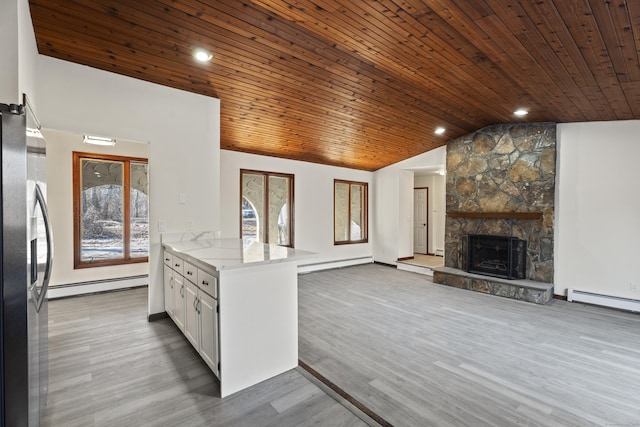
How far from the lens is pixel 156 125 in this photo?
3531 millimetres

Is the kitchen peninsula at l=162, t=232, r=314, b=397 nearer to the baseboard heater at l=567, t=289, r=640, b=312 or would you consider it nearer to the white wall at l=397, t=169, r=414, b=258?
the baseboard heater at l=567, t=289, r=640, b=312

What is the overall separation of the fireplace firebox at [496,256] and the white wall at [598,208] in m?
0.49

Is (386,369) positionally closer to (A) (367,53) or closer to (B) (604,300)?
(A) (367,53)

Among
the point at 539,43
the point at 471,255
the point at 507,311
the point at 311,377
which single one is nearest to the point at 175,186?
the point at 311,377

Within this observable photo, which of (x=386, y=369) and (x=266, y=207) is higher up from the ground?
(x=266, y=207)

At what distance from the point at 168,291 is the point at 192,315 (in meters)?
0.97

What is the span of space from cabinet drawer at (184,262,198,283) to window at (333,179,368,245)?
4640mm

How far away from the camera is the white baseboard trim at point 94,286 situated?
4508 millimetres

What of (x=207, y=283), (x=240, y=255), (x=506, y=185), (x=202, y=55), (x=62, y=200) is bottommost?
(x=207, y=283)

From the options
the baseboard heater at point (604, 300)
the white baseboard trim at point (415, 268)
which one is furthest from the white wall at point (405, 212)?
the baseboard heater at point (604, 300)

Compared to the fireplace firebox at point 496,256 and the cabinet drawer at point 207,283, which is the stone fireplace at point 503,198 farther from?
the cabinet drawer at point 207,283

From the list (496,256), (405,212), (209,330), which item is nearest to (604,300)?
(496,256)

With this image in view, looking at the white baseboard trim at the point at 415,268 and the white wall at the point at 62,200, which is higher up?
the white wall at the point at 62,200

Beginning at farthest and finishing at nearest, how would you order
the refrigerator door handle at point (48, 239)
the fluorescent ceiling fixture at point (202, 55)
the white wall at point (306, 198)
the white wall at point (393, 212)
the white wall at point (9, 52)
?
the white wall at point (393, 212) < the white wall at point (306, 198) < the fluorescent ceiling fixture at point (202, 55) < the white wall at point (9, 52) < the refrigerator door handle at point (48, 239)
